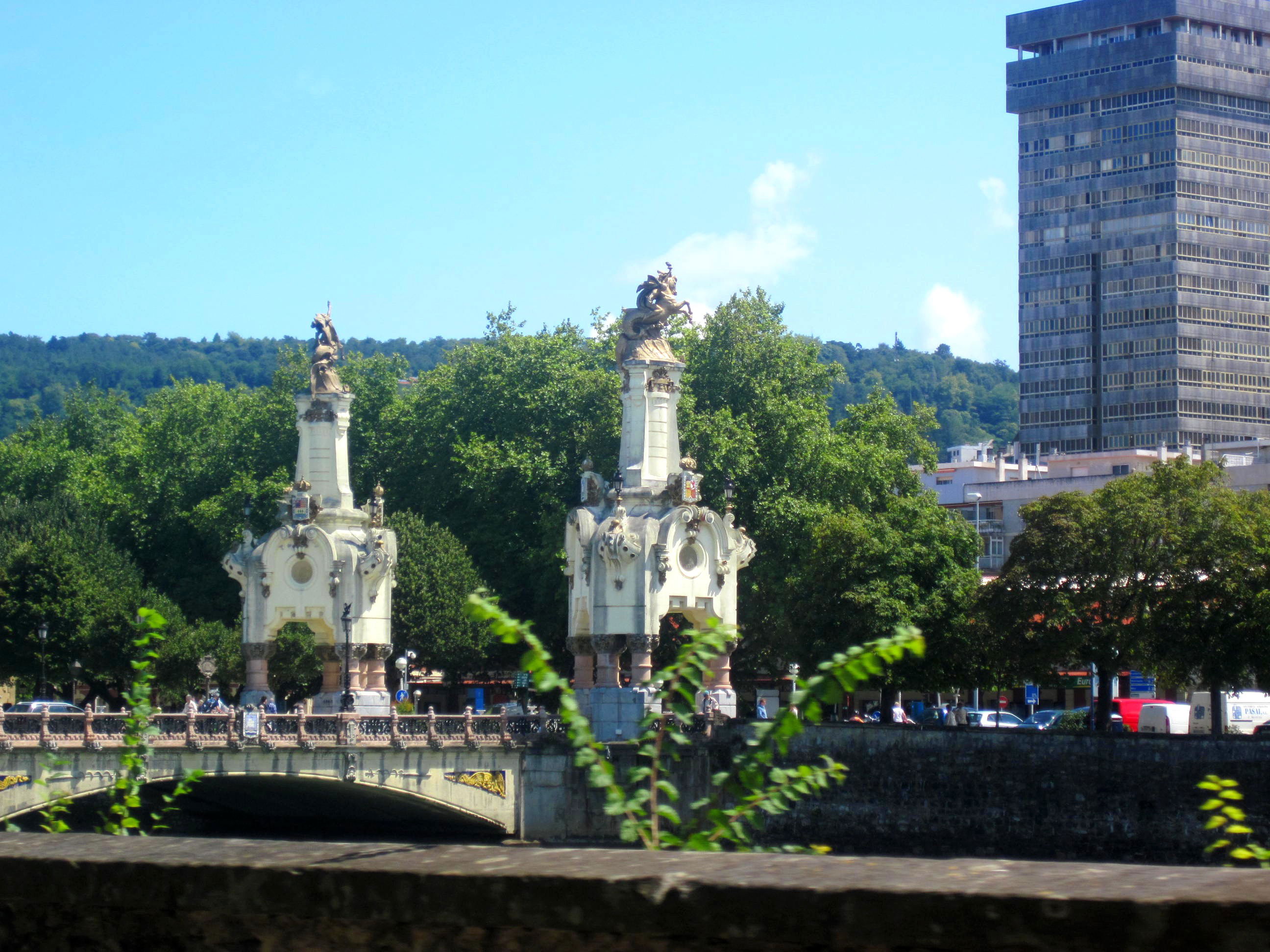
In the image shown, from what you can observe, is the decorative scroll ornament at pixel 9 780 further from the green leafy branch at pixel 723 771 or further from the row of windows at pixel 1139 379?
the row of windows at pixel 1139 379

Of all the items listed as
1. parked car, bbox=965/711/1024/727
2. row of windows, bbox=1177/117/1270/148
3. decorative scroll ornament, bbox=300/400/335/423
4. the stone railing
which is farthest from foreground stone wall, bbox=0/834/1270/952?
row of windows, bbox=1177/117/1270/148

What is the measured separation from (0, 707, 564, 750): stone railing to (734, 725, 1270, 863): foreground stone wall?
6.67 m

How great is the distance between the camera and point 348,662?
4372 centimetres

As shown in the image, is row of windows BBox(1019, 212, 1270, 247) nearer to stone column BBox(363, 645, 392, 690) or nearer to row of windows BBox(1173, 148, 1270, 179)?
row of windows BBox(1173, 148, 1270, 179)

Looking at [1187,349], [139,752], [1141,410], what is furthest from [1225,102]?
[139,752]

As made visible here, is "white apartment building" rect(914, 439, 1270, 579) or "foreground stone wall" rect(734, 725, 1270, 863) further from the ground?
"white apartment building" rect(914, 439, 1270, 579)

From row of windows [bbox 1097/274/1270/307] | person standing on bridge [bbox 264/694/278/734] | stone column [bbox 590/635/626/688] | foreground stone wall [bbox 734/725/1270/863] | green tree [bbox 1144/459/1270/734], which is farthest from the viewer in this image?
row of windows [bbox 1097/274/1270/307]

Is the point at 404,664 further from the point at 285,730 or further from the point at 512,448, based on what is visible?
the point at 512,448

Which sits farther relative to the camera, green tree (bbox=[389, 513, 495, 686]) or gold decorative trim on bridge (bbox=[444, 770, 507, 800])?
green tree (bbox=[389, 513, 495, 686])

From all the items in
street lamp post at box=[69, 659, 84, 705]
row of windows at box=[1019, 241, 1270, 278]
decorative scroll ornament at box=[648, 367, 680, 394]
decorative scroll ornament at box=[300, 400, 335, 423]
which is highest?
row of windows at box=[1019, 241, 1270, 278]

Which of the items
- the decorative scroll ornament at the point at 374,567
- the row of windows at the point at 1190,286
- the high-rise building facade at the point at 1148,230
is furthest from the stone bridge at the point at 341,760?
the row of windows at the point at 1190,286

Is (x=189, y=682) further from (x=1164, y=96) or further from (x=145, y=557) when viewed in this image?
(x=1164, y=96)

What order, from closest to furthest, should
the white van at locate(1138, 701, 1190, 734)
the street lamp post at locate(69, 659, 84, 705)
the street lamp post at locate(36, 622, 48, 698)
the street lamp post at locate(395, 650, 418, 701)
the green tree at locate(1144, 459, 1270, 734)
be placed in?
the green tree at locate(1144, 459, 1270, 734), the street lamp post at locate(395, 650, 418, 701), the white van at locate(1138, 701, 1190, 734), the street lamp post at locate(36, 622, 48, 698), the street lamp post at locate(69, 659, 84, 705)

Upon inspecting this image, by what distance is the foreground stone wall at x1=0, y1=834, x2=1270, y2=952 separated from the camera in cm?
462
